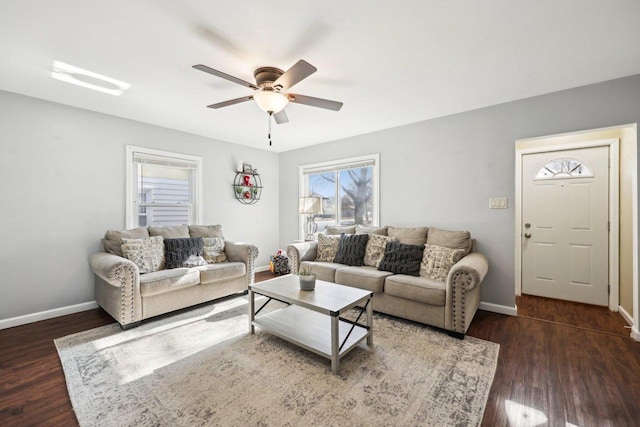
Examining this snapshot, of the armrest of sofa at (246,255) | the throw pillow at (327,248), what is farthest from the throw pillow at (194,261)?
the throw pillow at (327,248)

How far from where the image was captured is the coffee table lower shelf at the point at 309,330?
7.03 ft

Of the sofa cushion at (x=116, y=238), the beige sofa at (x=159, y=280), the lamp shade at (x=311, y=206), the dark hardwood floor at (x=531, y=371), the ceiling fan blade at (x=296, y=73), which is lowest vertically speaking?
the dark hardwood floor at (x=531, y=371)

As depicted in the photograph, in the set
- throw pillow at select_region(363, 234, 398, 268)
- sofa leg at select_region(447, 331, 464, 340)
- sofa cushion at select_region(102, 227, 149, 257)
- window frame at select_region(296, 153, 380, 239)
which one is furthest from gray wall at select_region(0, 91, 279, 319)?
sofa leg at select_region(447, 331, 464, 340)

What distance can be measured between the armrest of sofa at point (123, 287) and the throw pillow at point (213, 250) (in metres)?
1.01

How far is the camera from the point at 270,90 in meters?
2.28

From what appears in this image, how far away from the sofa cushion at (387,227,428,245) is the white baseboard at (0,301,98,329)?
390 cm

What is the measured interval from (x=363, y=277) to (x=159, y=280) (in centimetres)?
221

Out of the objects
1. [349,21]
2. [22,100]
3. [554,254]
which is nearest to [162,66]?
[349,21]

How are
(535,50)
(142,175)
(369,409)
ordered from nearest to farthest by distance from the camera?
(369,409)
(535,50)
(142,175)

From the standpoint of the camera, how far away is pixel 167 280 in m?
2.96

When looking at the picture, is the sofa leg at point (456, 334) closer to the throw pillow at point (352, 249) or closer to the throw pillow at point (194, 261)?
the throw pillow at point (352, 249)

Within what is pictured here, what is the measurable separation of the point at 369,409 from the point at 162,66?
9.98ft

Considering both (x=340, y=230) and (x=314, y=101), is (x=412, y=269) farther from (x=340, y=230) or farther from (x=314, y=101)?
(x=314, y=101)

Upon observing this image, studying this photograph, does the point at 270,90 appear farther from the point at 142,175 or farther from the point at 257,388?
the point at 142,175
